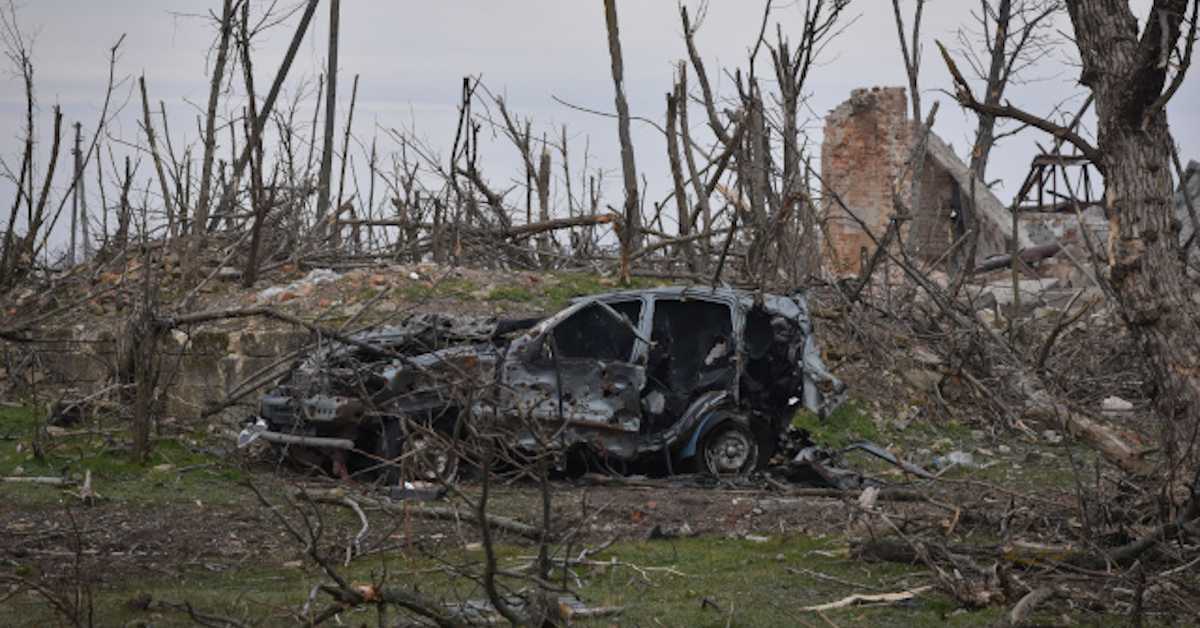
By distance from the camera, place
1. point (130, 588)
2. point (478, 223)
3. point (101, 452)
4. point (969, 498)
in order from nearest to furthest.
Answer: point (130, 588) < point (969, 498) < point (101, 452) < point (478, 223)

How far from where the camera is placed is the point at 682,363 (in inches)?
559

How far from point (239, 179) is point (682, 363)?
9830 mm

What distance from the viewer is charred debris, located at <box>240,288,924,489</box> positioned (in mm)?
13109

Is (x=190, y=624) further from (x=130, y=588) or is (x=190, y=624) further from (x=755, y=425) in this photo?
(x=755, y=425)

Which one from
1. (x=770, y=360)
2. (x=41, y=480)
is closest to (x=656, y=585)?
(x=770, y=360)

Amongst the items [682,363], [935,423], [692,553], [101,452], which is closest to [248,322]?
[101,452]

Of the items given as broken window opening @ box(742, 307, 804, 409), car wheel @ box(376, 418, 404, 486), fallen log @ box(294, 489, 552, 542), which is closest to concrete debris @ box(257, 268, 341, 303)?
car wheel @ box(376, 418, 404, 486)

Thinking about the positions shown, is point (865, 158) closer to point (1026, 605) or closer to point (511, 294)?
point (511, 294)

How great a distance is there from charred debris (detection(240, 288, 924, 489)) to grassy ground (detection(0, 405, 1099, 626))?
620 millimetres

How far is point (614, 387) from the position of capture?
13.2 m

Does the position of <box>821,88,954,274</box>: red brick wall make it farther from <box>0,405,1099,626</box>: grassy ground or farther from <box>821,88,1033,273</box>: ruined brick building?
<box>0,405,1099,626</box>: grassy ground

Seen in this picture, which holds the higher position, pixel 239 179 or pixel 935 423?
pixel 239 179

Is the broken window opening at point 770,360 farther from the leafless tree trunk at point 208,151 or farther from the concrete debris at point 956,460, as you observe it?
the leafless tree trunk at point 208,151

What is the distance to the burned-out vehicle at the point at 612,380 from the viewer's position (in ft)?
43.0
